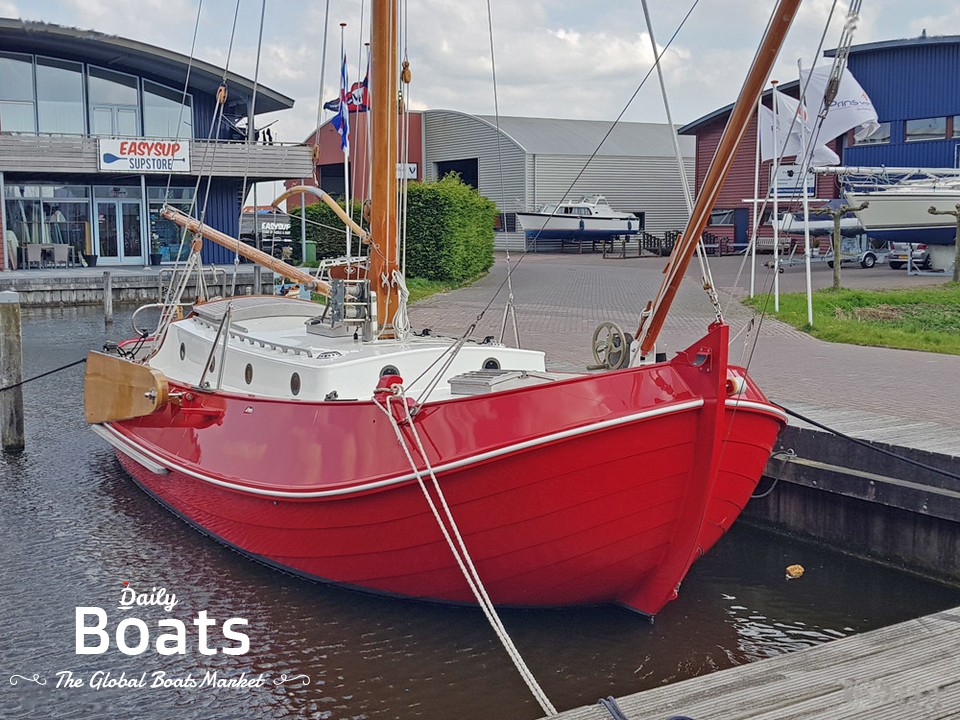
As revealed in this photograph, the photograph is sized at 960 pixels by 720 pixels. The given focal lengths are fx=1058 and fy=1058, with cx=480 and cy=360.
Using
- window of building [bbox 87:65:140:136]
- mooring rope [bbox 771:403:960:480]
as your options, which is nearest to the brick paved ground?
mooring rope [bbox 771:403:960:480]

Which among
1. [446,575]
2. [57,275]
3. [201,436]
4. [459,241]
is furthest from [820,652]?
[57,275]

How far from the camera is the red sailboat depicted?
22.1ft

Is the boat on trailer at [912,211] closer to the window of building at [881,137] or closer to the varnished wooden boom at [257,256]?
the window of building at [881,137]

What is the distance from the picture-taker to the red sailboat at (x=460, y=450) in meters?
6.75

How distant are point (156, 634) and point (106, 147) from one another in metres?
30.3

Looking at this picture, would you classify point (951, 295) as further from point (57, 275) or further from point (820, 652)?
point (57, 275)

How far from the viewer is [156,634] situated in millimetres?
7918

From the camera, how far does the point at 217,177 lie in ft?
126

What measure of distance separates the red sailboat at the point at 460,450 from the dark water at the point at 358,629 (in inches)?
10.3

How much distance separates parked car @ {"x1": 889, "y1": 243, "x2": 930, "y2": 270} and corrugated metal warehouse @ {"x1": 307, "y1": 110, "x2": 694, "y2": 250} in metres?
17.7

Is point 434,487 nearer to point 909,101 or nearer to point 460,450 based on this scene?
point 460,450

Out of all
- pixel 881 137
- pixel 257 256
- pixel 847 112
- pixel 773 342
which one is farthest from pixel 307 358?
pixel 881 137

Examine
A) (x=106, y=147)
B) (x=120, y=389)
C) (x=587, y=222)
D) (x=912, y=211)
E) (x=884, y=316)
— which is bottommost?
(x=120, y=389)

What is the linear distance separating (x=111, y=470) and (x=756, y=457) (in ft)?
26.2
